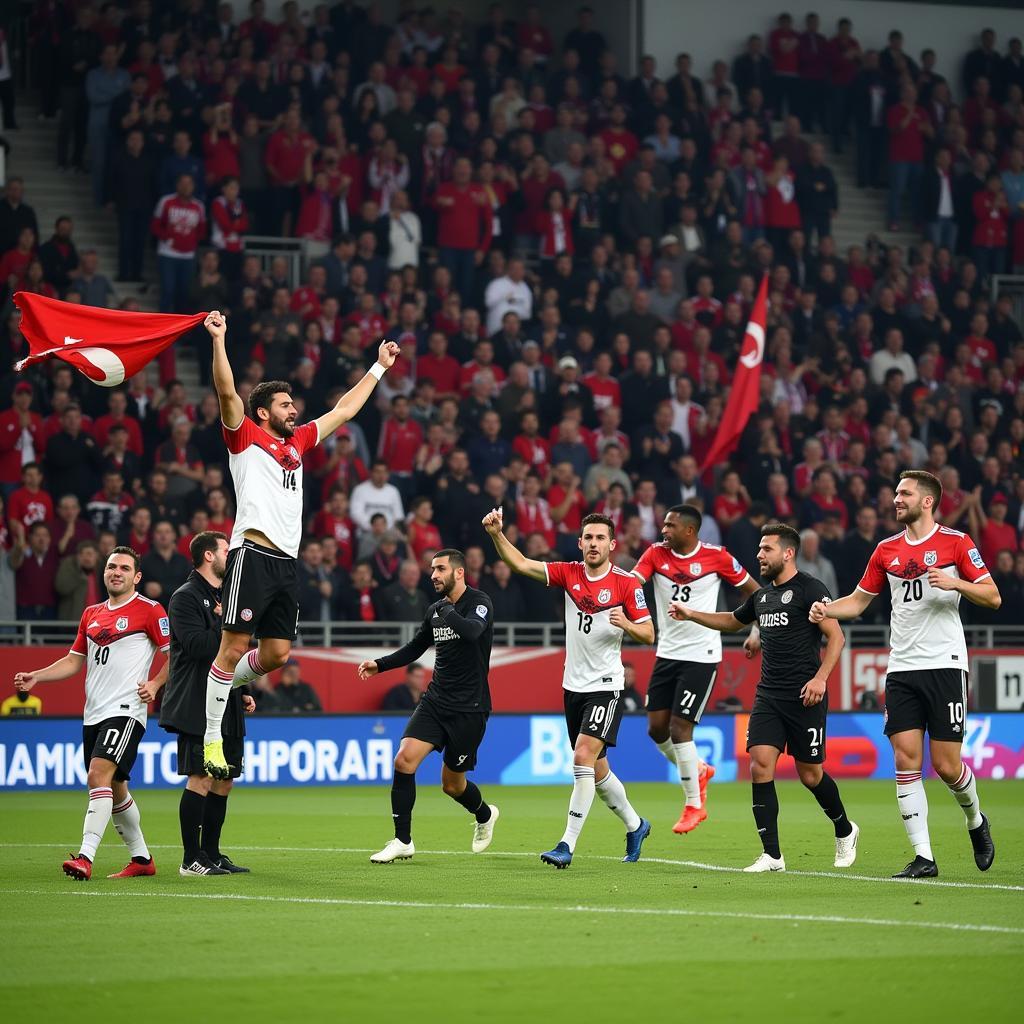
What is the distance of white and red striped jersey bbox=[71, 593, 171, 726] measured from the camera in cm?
1248

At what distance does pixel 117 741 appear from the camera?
12391 mm

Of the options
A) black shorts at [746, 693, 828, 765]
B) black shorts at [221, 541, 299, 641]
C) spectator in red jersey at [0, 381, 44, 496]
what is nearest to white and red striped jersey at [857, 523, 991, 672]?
black shorts at [746, 693, 828, 765]

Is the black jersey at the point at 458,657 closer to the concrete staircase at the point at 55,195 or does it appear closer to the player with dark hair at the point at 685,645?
the player with dark hair at the point at 685,645

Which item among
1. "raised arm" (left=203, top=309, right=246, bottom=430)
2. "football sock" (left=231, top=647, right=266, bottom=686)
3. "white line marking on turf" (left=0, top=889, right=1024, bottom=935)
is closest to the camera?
"white line marking on turf" (left=0, top=889, right=1024, bottom=935)

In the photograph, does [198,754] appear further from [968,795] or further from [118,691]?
[968,795]

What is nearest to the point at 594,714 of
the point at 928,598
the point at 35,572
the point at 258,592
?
the point at 928,598

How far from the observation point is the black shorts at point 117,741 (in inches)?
488

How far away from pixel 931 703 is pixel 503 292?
1604 cm

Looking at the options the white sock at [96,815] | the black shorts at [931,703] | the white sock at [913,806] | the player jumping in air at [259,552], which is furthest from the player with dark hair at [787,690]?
the white sock at [96,815]

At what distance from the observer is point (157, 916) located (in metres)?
10.2

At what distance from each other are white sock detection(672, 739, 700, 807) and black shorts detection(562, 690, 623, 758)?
6.26 ft


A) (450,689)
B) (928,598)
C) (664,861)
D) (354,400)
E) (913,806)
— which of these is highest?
(354,400)

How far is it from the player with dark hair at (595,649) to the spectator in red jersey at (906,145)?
21.2 metres

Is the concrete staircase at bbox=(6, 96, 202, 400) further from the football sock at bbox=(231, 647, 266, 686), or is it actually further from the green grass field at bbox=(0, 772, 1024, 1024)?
the football sock at bbox=(231, 647, 266, 686)
